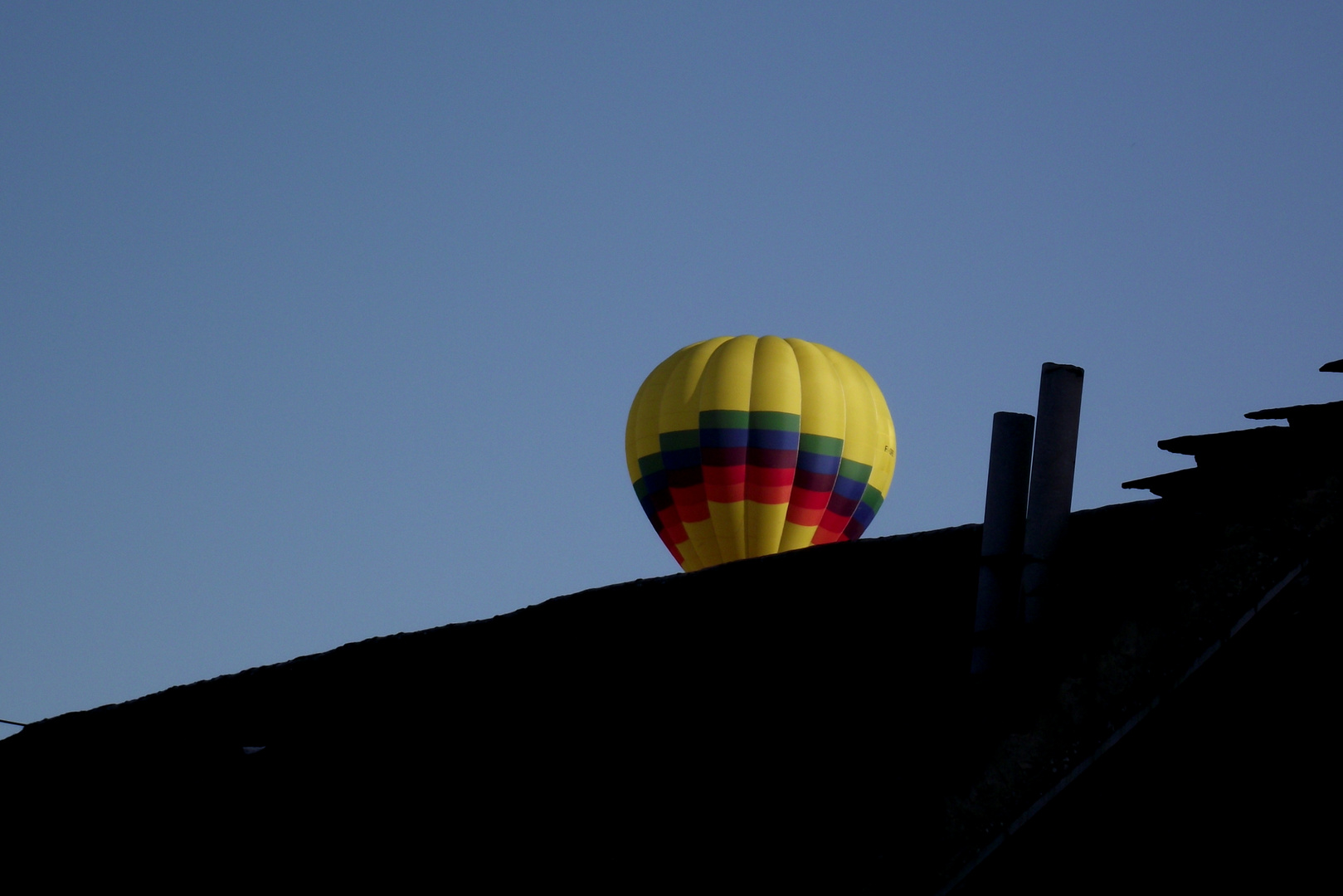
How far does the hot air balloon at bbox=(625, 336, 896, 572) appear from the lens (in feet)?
80.8

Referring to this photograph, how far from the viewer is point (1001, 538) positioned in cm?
491

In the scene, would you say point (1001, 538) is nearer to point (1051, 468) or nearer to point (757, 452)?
point (1051, 468)

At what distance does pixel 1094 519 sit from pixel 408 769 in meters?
3.52

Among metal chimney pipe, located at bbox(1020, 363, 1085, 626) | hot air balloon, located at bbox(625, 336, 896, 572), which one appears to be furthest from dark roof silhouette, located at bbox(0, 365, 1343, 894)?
hot air balloon, located at bbox(625, 336, 896, 572)

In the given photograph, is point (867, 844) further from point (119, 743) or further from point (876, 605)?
point (119, 743)

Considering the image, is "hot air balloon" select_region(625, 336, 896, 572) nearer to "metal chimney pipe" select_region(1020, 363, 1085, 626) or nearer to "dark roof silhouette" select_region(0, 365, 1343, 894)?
"dark roof silhouette" select_region(0, 365, 1343, 894)

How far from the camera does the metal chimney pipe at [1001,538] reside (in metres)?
4.73

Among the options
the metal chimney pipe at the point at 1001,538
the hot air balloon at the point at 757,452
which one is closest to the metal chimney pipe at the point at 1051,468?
the metal chimney pipe at the point at 1001,538

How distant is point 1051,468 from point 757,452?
19805mm

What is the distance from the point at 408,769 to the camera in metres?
7.45

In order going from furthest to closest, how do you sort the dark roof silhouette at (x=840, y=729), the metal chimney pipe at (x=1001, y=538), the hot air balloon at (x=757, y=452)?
the hot air balloon at (x=757, y=452)
the metal chimney pipe at (x=1001, y=538)
the dark roof silhouette at (x=840, y=729)

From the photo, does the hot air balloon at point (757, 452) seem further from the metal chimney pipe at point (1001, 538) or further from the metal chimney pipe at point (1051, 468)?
the metal chimney pipe at point (1051, 468)

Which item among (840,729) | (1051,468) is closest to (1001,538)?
(1051,468)

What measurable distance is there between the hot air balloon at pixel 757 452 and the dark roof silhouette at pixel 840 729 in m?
15.2
